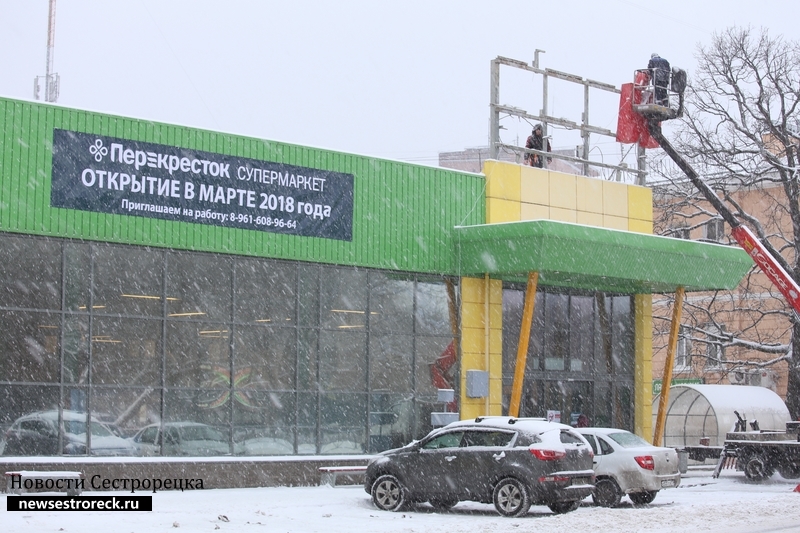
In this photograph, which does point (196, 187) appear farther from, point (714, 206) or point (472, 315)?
point (714, 206)

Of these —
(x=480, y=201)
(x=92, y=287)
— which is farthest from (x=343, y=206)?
(x=92, y=287)

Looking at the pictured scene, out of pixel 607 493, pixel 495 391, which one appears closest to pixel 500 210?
pixel 495 391

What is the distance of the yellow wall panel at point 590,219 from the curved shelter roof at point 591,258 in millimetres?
1577

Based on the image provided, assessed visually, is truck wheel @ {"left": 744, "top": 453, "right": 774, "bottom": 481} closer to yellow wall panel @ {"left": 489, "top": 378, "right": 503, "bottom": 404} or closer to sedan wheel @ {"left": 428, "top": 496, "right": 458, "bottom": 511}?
yellow wall panel @ {"left": 489, "top": 378, "right": 503, "bottom": 404}

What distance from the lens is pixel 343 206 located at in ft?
75.9

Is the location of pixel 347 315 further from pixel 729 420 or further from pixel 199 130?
pixel 729 420

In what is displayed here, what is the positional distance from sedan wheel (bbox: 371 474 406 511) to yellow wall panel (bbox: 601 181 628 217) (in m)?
12.6

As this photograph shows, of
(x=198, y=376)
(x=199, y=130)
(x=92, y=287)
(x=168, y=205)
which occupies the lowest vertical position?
(x=198, y=376)

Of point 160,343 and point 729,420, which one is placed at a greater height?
point 160,343

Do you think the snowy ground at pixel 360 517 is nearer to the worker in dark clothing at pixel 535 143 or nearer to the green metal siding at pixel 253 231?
the green metal siding at pixel 253 231

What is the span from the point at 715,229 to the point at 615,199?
19365mm

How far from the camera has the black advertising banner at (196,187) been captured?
19.6m

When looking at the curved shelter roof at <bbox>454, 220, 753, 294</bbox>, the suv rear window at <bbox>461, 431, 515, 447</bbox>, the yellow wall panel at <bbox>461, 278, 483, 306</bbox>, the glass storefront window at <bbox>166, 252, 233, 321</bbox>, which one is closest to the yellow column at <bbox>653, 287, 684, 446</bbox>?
the curved shelter roof at <bbox>454, 220, 753, 294</bbox>

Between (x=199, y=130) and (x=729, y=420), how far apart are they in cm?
2123
